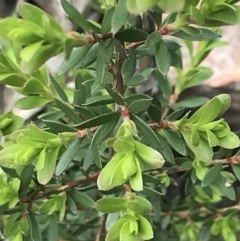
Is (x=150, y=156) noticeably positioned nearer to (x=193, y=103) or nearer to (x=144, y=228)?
(x=144, y=228)

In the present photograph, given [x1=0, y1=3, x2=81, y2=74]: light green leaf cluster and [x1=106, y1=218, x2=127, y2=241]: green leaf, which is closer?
[x1=0, y1=3, x2=81, y2=74]: light green leaf cluster

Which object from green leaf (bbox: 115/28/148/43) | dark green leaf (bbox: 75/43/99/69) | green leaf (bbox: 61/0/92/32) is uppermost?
green leaf (bbox: 61/0/92/32)

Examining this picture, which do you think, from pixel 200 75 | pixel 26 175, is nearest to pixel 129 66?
pixel 26 175

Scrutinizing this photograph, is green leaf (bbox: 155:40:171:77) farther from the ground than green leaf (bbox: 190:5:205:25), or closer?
closer

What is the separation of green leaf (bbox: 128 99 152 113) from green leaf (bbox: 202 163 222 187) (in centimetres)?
26

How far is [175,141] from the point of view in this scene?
64cm

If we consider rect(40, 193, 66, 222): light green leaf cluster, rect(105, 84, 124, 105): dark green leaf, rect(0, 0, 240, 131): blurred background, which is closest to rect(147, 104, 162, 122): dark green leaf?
rect(105, 84, 124, 105): dark green leaf

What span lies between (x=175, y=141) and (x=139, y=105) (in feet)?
0.44

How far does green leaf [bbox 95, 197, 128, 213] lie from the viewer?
1.75 feet

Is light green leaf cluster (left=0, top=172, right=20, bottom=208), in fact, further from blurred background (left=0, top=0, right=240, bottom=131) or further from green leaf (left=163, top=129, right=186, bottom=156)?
blurred background (left=0, top=0, right=240, bottom=131)

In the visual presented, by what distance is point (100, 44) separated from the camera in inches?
19.4

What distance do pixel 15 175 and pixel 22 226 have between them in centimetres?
8

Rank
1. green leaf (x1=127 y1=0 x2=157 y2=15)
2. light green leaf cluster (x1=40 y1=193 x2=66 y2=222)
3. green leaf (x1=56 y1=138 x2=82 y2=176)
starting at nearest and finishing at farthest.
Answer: green leaf (x1=127 y1=0 x2=157 y2=15) < green leaf (x1=56 y1=138 x2=82 y2=176) < light green leaf cluster (x1=40 y1=193 x2=66 y2=222)

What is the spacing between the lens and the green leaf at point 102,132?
1.82 feet
